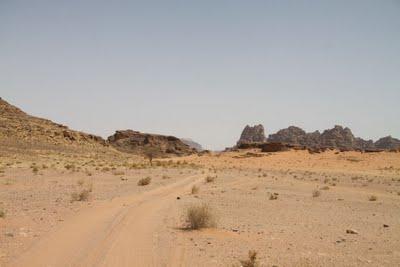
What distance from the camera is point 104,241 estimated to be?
10.9 m

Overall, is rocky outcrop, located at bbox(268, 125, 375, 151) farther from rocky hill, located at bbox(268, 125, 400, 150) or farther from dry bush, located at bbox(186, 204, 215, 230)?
dry bush, located at bbox(186, 204, 215, 230)

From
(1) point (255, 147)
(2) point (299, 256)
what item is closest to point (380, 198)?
(2) point (299, 256)

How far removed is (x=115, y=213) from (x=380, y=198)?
53.4 ft

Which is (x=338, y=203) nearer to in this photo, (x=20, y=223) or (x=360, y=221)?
(x=360, y=221)

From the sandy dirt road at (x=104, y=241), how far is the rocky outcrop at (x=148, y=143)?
8854 centimetres

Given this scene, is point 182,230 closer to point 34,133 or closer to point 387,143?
point 34,133

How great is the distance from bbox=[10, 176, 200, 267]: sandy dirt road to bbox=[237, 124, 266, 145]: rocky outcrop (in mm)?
131426

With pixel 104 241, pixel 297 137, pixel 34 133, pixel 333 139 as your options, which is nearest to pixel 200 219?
pixel 104 241

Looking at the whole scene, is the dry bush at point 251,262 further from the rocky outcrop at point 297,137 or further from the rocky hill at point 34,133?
the rocky outcrop at point 297,137

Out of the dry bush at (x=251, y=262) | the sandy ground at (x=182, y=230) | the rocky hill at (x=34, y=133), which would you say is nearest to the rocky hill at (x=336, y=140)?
the rocky hill at (x=34, y=133)

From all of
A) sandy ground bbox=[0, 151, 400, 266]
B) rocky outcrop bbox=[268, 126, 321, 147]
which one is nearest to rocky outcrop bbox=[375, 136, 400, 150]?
rocky outcrop bbox=[268, 126, 321, 147]

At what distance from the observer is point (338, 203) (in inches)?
872

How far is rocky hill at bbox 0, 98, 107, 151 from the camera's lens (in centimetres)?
6453

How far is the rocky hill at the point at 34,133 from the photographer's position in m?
64.5
